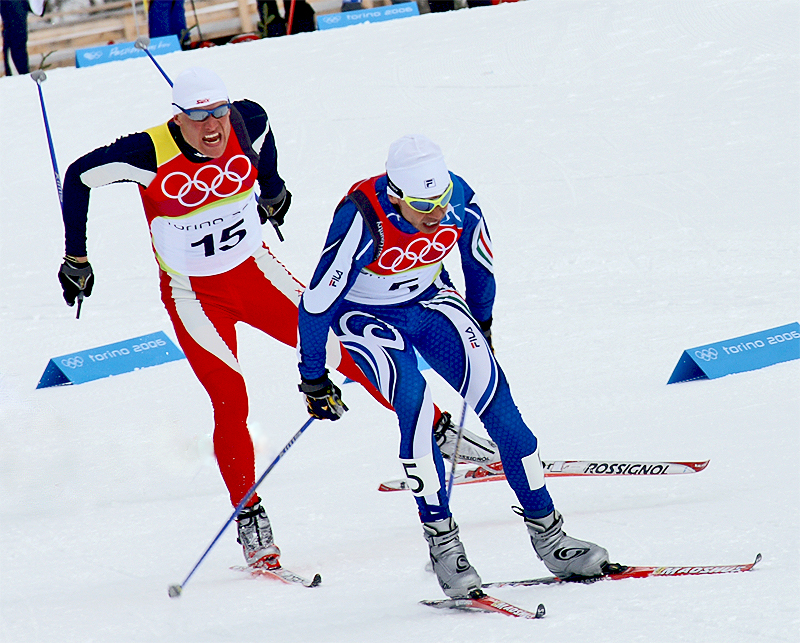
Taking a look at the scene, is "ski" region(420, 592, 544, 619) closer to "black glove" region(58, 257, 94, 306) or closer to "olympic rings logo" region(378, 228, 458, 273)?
"olympic rings logo" region(378, 228, 458, 273)

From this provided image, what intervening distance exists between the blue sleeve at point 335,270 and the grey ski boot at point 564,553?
0.81 m

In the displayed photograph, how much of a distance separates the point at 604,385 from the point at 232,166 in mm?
2237

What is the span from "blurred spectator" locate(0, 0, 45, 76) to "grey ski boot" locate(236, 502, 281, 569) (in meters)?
7.95

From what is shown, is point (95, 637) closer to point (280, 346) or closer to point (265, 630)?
point (265, 630)

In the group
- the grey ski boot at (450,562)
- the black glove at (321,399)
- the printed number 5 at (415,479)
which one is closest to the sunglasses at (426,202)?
the black glove at (321,399)

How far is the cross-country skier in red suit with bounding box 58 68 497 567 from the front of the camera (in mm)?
3568

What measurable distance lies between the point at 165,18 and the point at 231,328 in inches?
328

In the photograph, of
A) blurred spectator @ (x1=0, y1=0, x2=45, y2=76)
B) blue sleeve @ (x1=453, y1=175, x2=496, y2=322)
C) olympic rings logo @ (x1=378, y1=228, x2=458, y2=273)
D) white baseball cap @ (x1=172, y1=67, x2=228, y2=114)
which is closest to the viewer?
olympic rings logo @ (x1=378, y1=228, x2=458, y2=273)

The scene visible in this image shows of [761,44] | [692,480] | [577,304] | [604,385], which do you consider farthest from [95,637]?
[761,44]

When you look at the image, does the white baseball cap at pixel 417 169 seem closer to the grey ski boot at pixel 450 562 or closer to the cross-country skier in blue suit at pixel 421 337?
the cross-country skier in blue suit at pixel 421 337

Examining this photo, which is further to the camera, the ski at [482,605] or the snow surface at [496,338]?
the snow surface at [496,338]

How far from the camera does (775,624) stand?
2504mm

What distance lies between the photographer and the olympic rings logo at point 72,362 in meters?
5.88

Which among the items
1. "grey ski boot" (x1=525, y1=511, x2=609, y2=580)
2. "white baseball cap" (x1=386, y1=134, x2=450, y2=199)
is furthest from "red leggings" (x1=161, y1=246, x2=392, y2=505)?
"white baseball cap" (x1=386, y1=134, x2=450, y2=199)
